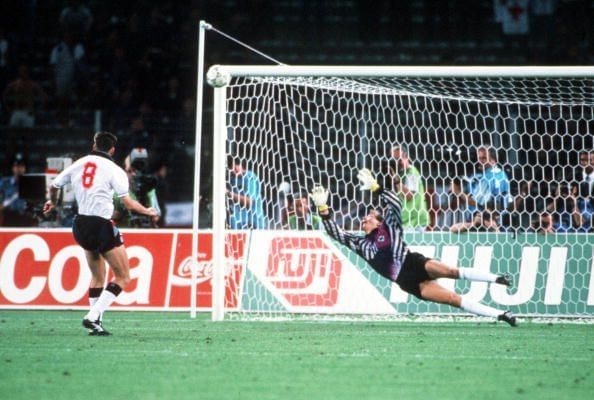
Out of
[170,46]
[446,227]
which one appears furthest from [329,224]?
[170,46]

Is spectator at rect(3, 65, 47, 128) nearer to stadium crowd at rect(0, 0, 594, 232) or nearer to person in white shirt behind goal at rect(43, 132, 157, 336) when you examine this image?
stadium crowd at rect(0, 0, 594, 232)

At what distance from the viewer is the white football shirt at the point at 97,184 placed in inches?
441

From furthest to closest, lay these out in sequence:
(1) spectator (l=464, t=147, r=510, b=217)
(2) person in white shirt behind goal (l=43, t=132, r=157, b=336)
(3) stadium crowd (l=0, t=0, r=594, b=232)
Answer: (3) stadium crowd (l=0, t=0, r=594, b=232)
(1) spectator (l=464, t=147, r=510, b=217)
(2) person in white shirt behind goal (l=43, t=132, r=157, b=336)

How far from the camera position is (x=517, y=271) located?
14.3m

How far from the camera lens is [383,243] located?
1287cm

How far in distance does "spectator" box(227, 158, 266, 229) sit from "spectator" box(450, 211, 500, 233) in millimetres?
2497

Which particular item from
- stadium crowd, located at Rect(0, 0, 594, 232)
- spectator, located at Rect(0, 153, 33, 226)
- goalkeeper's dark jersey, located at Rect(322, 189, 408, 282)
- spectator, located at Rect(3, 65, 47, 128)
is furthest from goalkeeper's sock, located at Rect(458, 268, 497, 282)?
spectator, located at Rect(3, 65, 47, 128)

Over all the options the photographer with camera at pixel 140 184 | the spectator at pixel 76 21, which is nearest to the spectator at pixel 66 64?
the spectator at pixel 76 21

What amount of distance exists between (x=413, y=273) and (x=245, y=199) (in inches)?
103

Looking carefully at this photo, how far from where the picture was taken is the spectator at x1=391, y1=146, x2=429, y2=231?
1443cm

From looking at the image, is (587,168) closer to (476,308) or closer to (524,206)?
(524,206)

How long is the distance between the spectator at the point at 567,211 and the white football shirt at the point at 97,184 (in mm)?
5923

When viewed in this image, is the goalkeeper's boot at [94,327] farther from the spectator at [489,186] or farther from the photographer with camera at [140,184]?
the spectator at [489,186]

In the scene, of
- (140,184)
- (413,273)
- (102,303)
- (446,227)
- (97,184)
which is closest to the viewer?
(102,303)
